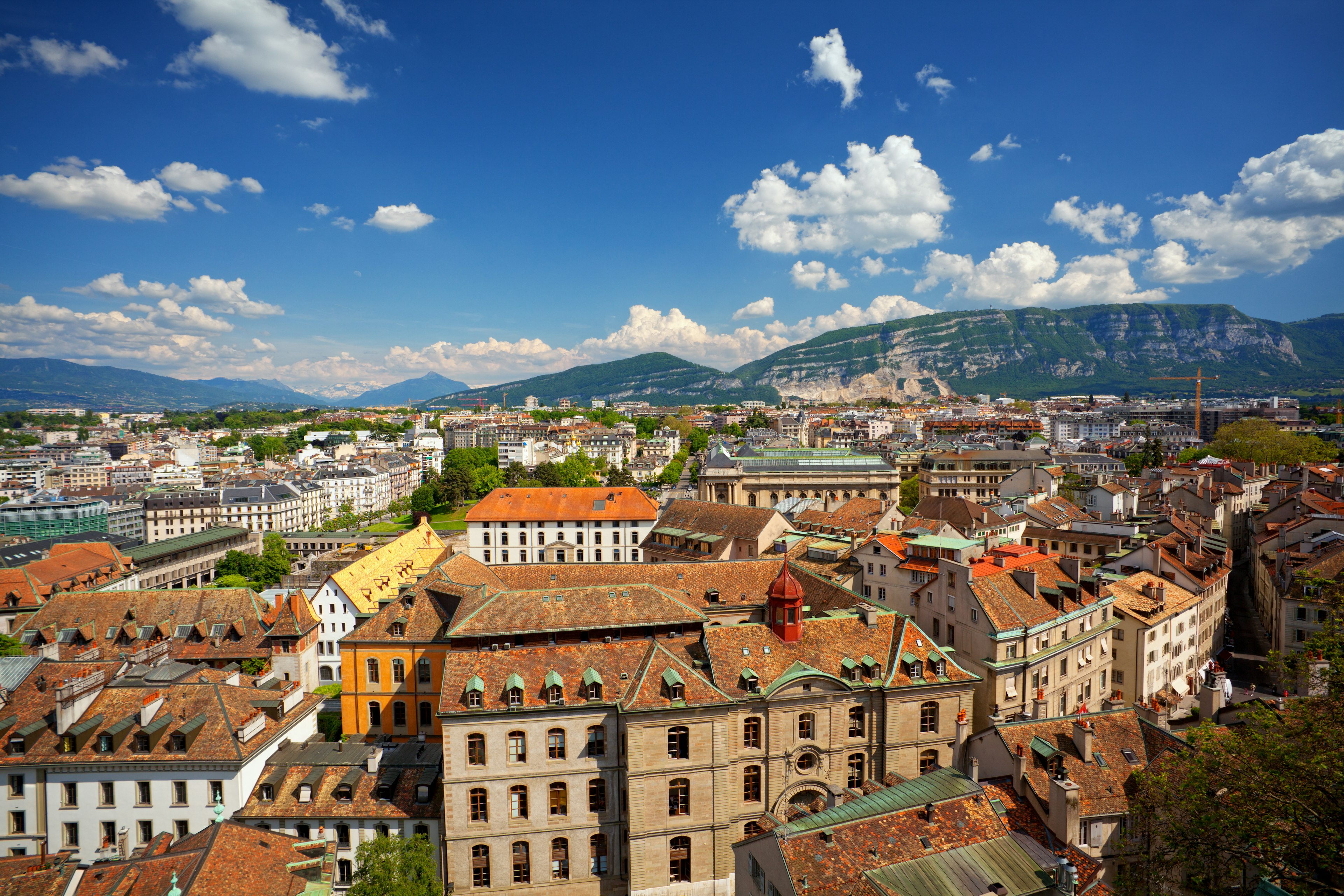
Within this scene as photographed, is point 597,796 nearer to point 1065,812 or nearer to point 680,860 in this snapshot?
point 680,860

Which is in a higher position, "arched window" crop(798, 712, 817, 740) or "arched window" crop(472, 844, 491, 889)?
"arched window" crop(798, 712, 817, 740)

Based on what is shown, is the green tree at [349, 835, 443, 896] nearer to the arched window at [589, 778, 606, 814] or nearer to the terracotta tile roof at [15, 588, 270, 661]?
the arched window at [589, 778, 606, 814]

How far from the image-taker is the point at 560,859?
128 feet

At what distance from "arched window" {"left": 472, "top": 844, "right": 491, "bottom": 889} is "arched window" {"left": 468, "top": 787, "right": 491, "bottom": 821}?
4.79ft

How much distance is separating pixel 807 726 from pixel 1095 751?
14.6m

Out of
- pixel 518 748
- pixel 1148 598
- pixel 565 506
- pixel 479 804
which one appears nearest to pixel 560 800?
pixel 518 748

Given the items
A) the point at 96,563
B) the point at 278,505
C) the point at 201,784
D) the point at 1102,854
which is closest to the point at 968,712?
the point at 1102,854

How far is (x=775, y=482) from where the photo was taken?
4870 inches

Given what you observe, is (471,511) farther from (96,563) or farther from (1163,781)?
(1163,781)

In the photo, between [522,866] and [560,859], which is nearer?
[522,866]

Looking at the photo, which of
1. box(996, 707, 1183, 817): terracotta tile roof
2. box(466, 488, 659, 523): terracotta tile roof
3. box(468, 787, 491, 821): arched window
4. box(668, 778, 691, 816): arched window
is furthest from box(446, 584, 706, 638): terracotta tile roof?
box(466, 488, 659, 523): terracotta tile roof

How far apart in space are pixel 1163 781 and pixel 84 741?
53150 millimetres

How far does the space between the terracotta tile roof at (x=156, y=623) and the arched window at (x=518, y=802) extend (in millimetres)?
36102

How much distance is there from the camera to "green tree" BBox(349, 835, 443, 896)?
Answer: 103 feet
